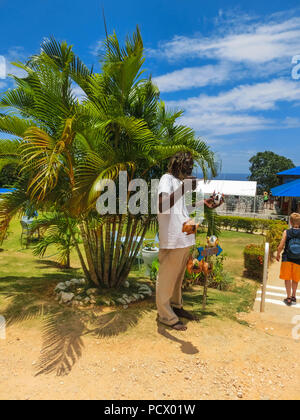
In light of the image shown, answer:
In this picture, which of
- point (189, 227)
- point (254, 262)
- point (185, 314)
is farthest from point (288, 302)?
point (189, 227)

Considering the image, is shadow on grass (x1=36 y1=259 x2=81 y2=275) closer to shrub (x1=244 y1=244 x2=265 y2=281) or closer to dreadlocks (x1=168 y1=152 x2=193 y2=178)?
shrub (x1=244 y1=244 x2=265 y2=281)

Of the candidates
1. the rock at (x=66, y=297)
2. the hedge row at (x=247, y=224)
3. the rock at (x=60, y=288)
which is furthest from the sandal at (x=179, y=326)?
the hedge row at (x=247, y=224)

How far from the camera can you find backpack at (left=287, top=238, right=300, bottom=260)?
4801 millimetres

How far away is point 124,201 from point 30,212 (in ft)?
4.90

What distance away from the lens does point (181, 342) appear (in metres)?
3.18

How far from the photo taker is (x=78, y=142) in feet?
12.7

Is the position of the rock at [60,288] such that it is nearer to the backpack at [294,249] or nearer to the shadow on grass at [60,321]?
the shadow on grass at [60,321]

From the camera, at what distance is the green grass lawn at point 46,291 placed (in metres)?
3.93

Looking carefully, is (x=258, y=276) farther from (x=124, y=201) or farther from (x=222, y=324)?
(x=124, y=201)

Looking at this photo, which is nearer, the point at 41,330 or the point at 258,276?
the point at 41,330

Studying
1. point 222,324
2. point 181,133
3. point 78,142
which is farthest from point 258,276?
point 78,142

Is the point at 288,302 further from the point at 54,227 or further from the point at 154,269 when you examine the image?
the point at 54,227

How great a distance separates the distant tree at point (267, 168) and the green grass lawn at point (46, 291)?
31352mm
